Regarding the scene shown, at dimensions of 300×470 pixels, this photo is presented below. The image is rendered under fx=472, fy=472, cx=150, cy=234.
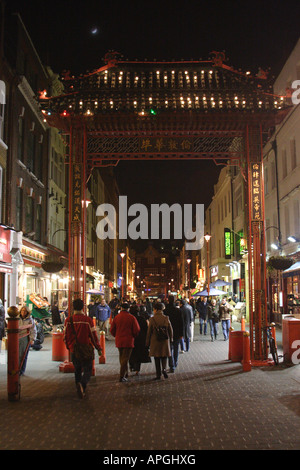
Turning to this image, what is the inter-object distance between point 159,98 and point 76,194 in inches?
147

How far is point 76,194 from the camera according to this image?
1385 cm

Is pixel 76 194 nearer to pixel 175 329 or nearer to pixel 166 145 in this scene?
pixel 166 145

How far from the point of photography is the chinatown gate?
44.9ft

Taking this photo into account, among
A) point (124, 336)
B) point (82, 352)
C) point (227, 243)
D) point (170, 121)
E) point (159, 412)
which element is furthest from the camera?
point (227, 243)

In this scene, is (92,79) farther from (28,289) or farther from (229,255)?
(229,255)

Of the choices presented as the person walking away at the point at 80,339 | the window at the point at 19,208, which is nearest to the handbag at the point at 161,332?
the person walking away at the point at 80,339

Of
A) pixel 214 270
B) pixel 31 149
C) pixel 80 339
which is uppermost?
pixel 31 149

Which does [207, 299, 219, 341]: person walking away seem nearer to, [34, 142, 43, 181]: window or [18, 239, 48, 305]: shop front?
[18, 239, 48, 305]: shop front

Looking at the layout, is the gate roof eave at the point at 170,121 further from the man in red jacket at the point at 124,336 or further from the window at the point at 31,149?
the window at the point at 31,149

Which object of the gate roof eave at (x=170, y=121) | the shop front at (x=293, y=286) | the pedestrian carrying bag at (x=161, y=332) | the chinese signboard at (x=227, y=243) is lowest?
the pedestrian carrying bag at (x=161, y=332)

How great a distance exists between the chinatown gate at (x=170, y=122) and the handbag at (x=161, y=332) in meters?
2.72

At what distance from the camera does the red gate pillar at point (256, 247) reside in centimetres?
1351

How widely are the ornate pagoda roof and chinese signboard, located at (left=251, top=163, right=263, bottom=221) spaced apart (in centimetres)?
153

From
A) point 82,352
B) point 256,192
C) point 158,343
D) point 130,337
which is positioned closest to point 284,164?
point 256,192
